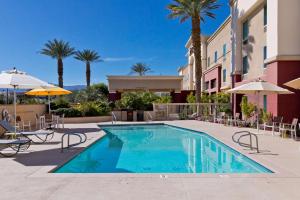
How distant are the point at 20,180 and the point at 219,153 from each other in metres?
6.64

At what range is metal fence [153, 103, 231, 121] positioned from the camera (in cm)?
2245

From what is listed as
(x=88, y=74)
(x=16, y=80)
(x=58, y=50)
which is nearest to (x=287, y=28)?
(x=16, y=80)

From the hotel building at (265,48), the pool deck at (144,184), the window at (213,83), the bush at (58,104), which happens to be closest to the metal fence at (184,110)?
the hotel building at (265,48)

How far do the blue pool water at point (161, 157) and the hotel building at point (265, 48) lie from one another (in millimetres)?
4949

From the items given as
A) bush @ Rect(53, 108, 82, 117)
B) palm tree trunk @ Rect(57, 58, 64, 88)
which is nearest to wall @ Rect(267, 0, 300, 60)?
bush @ Rect(53, 108, 82, 117)

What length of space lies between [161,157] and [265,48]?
11772mm

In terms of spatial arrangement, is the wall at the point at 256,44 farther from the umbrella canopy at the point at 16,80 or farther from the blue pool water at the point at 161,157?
the umbrella canopy at the point at 16,80

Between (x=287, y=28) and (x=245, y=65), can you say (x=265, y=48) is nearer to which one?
(x=245, y=65)

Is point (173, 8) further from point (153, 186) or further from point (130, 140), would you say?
point (153, 186)

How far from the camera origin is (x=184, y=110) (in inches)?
913

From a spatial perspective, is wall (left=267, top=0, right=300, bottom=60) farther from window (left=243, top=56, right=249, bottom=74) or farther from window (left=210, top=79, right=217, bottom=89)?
window (left=210, top=79, right=217, bottom=89)

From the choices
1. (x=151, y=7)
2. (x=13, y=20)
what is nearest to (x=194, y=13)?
(x=151, y=7)

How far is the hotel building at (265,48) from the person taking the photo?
14219 millimetres

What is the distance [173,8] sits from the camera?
24531 millimetres
